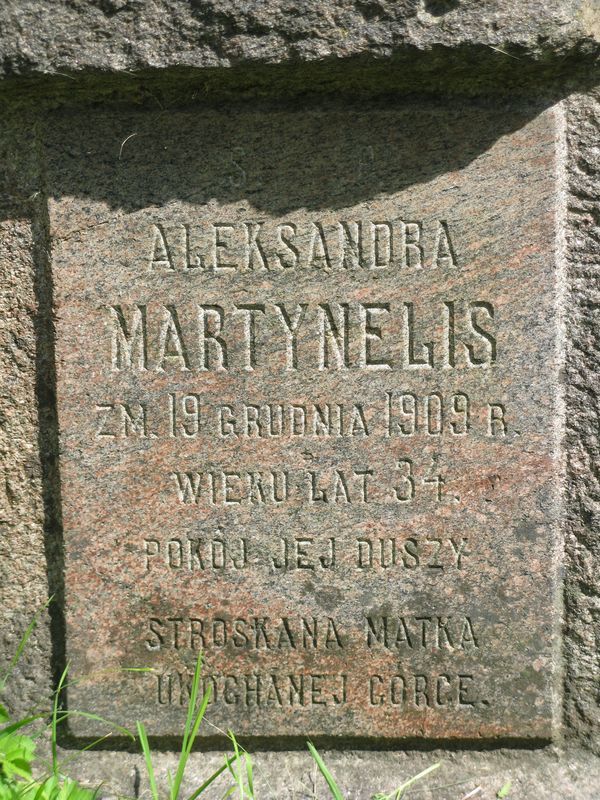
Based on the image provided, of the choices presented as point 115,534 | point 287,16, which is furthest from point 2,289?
point 287,16

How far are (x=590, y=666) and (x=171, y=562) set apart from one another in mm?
1150

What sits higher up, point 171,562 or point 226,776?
point 171,562

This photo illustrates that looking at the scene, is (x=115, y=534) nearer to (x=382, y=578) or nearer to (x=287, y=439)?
(x=287, y=439)

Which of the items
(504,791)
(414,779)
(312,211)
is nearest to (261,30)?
(312,211)

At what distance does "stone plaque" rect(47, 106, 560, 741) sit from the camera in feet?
5.99

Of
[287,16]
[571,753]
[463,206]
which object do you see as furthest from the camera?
[571,753]

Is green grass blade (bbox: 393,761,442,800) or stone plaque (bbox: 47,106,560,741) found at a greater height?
stone plaque (bbox: 47,106,560,741)

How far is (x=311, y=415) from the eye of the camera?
1875mm

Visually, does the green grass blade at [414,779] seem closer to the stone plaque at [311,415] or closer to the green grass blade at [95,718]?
the stone plaque at [311,415]

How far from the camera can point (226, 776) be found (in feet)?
6.27

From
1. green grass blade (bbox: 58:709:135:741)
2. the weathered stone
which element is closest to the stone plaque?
green grass blade (bbox: 58:709:135:741)

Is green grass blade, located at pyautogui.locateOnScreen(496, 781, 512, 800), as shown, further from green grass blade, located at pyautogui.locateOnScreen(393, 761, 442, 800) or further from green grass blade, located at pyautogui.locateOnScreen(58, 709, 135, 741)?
green grass blade, located at pyautogui.locateOnScreen(58, 709, 135, 741)

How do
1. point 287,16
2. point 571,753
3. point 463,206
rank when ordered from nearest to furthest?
point 287,16 < point 463,206 < point 571,753

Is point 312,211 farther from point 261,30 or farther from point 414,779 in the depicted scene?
point 414,779
